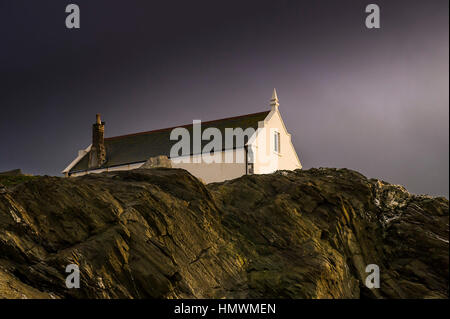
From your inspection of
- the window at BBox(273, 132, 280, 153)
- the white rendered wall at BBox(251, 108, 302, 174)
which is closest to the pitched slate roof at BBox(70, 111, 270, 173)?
the white rendered wall at BBox(251, 108, 302, 174)

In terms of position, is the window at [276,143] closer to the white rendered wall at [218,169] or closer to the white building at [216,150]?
the white building at [216,150]

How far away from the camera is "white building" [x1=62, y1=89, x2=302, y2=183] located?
4744 centimetres

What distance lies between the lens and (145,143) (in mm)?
55469

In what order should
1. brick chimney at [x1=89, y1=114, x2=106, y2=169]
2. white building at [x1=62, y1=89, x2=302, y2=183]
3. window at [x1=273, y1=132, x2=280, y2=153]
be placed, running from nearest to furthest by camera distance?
white building at [x1=62, y1=89, x2=302, y2=183]
window at [x1=273, y1=132, x2=280, y2=153]
brick chimney at [x1=89, y1=114, x2=106, y2=169]

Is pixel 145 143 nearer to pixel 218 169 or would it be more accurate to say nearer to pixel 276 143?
pixel 218 169

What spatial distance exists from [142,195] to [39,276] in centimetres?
594

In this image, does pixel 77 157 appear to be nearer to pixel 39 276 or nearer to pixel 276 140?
pixel 276 140

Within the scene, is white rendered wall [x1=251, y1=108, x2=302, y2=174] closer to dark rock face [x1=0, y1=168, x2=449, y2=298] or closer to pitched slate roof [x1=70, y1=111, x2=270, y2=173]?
A: pitched slate roof [x1=70, y1=111, x2=270, y2=173]

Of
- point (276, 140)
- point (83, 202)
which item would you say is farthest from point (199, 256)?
point (276, 140)

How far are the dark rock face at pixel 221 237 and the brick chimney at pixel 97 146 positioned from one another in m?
31.6

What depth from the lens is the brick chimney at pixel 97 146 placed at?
55.8 meters

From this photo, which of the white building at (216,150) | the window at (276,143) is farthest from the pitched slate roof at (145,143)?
the window at (276,143)

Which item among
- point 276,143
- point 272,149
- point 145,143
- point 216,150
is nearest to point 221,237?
point 216,150
